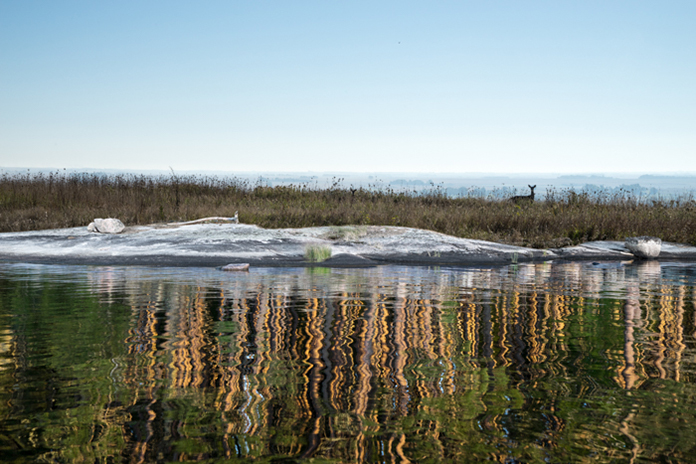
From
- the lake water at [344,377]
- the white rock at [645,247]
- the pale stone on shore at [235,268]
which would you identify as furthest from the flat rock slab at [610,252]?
the pale stone on shore at [235,268]

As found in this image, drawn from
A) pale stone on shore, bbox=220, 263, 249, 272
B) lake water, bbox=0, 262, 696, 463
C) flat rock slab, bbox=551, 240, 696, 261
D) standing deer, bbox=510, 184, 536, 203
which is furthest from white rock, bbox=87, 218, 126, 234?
standing deer, bbox=510, 184, 536, 203

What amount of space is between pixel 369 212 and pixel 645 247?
6.68 metres

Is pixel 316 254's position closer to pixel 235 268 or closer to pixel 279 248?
pixel 279 248

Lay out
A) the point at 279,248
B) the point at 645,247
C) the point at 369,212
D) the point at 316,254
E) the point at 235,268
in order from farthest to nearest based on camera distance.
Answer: the point at 369,212
the point at 645,247
the point at 279,248
the point at 316,254
the point at 235,268

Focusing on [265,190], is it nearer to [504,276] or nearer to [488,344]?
[504,276]

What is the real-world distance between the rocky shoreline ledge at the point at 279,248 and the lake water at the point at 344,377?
3592mm

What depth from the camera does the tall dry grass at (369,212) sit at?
1460 cm

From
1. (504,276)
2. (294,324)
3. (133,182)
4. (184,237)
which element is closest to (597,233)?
(504,276)

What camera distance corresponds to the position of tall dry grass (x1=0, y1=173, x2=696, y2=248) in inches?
575

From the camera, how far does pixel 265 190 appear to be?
22641 millimetres

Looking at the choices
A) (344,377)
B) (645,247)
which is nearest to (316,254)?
(645,247)

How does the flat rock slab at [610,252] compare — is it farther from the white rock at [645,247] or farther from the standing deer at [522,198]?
the standing deer at [522,198]

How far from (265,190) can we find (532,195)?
9.45 metres

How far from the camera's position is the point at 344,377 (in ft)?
11.8
